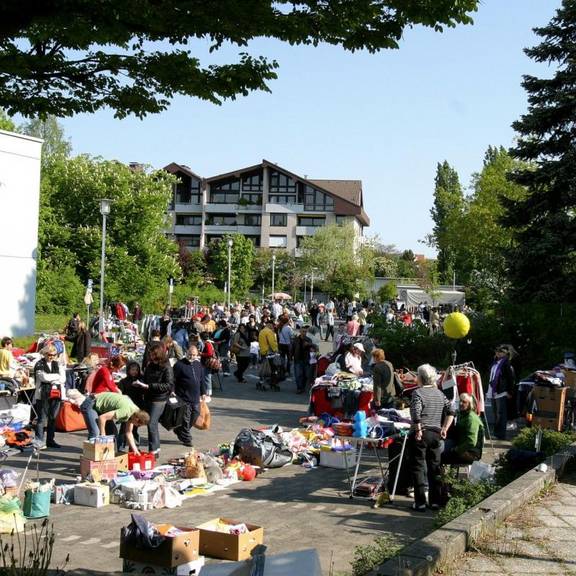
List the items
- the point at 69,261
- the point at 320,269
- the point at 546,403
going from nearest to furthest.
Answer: the point at 546,403 → the point at 69,261 → the point at 320,269

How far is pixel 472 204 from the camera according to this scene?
51000 mm

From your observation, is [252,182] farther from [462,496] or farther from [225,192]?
[462,496]

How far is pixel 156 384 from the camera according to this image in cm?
1200

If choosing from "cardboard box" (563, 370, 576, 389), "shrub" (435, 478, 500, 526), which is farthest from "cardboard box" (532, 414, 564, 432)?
"shrub" (435, 478, 500, 526)

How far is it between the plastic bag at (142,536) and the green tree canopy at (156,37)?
11.6ft

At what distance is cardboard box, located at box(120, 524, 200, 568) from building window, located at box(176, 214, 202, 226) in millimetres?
82669

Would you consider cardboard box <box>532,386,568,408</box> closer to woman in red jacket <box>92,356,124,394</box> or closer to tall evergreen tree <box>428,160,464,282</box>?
woman in red jacket <box>92,356,124,394</box>

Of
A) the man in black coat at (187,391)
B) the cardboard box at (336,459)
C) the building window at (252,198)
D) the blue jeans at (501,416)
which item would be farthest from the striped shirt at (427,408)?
the building window at (252,198)

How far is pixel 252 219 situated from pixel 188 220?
7.25 meters

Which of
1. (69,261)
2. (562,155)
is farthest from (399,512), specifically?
(69,261)

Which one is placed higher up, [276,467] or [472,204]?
[472,204]

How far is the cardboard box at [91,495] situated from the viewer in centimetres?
930

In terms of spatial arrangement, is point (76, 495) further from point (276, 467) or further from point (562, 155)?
point (562, 155)

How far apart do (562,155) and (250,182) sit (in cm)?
6505
